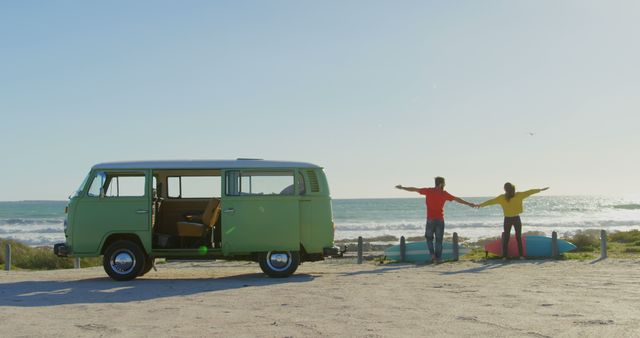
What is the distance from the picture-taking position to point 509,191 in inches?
648

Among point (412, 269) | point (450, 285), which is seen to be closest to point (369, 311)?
point (450, 285)

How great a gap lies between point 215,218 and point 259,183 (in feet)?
3.64

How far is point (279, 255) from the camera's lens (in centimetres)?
1359

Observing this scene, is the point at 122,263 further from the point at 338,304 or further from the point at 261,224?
the point at 338,304

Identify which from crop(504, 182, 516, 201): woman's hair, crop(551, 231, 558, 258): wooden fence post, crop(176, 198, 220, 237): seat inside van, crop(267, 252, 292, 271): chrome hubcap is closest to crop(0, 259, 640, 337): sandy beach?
crop(267, 252, 292, 271): chrome hubcap

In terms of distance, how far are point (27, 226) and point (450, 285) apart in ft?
189

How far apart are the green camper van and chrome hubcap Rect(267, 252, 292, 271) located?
2 cm

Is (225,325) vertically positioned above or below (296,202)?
below

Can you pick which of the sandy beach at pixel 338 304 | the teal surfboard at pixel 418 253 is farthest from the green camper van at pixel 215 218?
the teal surfboard at pixel 418 253

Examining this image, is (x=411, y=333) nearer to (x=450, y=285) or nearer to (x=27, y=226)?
(x=450, y=285)

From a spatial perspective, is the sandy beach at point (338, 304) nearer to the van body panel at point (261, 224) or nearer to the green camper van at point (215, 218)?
the green camper van at point (215, 218)

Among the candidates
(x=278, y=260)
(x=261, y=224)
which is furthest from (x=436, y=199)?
(x=261, y=224)

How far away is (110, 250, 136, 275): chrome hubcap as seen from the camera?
1318 centimetres

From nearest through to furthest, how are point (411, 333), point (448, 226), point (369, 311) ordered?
point (411, 333), point (369, 311), point (448, 226)
